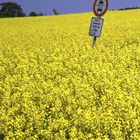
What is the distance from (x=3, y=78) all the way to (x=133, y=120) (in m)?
5.36

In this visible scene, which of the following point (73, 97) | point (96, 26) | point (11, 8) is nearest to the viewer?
point (73, 97)

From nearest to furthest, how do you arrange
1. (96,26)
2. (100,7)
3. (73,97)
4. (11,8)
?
1. (73,97)
2. (96,26)
3. (100,7)
4. (11,8)

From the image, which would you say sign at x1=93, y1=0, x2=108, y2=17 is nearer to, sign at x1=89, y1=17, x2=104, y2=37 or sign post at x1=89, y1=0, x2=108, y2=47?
sign post at x1=89, y1=0, x2=108, y2=47

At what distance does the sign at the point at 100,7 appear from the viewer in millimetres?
14312

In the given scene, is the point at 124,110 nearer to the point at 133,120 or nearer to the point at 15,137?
A: the point at 133,120

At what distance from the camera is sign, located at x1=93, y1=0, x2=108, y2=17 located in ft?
47.0

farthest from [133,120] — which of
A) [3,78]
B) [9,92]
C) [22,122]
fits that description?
[3,78]

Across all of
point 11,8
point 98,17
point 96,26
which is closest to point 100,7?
point 98,17

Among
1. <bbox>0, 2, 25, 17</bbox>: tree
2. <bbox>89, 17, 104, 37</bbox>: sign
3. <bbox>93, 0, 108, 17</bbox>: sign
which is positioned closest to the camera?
<bbox>89, 17, 104, 37</bbox>: sign

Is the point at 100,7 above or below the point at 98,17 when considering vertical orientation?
above

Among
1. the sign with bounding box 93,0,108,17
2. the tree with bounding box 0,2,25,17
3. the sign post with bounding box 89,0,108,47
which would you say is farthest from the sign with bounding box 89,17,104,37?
the tree with bounding box 0,2,25,17

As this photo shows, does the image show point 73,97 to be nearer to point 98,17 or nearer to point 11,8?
point 98,17

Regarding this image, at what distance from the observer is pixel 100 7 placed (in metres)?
14.4

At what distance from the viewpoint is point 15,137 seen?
8.16m
